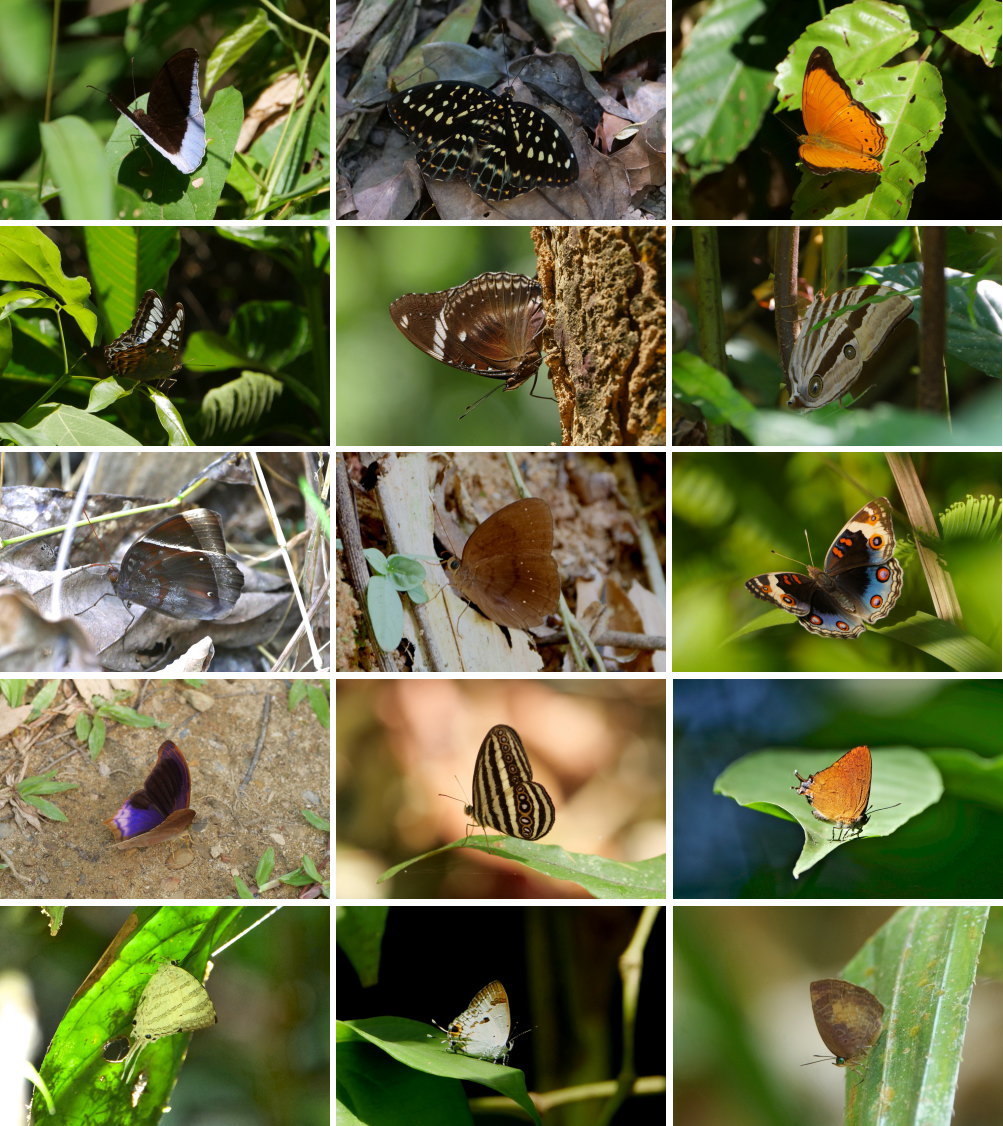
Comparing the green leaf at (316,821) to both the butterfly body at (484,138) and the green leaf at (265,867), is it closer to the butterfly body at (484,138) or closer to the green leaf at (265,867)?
the green leaf at (265,867)

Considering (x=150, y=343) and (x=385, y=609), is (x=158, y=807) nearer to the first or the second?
(x=385, y=609)

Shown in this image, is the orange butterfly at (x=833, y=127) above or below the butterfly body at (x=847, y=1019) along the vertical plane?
above


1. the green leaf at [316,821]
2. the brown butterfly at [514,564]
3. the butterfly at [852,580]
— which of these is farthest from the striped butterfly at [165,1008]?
the butterfly at [852,580]

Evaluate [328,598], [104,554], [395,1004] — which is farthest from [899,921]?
[104,554]

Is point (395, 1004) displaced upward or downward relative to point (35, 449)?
downward

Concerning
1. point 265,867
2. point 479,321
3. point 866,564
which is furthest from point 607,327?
point 265,867

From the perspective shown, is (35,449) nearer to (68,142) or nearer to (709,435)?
(68,142)

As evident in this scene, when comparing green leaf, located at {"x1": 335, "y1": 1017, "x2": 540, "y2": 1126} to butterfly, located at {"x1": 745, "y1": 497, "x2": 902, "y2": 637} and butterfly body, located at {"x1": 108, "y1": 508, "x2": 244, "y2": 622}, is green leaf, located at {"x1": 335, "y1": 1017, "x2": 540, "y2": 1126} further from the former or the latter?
butterfly, located at {"x1": 745, "y1": 497, "x2": 902, "y2": 637}
